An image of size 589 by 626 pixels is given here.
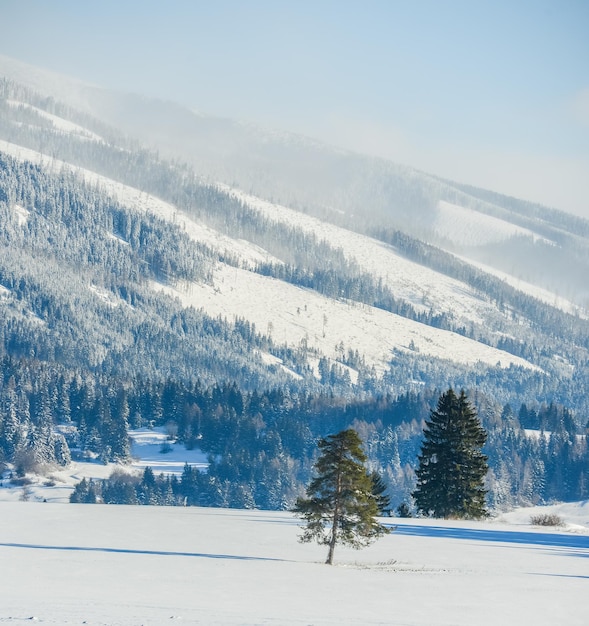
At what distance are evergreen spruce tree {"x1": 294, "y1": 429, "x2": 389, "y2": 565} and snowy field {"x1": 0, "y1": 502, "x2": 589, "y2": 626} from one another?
137 centimetres

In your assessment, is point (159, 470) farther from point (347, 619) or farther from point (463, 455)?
point (347, 619)

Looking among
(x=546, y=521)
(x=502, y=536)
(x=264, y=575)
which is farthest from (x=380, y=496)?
(x=264, y=575)

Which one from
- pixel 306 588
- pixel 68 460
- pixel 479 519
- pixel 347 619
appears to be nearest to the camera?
pixel 347 619

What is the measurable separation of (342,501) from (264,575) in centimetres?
772

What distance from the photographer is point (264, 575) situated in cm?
4434

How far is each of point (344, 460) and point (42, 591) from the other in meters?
17.7

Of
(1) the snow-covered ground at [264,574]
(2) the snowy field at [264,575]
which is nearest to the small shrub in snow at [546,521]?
(1) the snow-covered ground at [264,574]

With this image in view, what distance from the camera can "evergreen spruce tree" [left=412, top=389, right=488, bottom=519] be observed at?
76938 mm

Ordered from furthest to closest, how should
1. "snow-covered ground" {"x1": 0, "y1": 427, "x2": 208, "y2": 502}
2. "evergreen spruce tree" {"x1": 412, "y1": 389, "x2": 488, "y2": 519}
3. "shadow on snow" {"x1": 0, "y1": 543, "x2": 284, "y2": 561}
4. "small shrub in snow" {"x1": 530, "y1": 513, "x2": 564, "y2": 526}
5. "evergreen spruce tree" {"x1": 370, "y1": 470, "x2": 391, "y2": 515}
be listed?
"snow-covered ground" {"x1": 0, "y1": 427, "x2": 208, "y2": 502} → "evergreen spruce tree" {"x1": 370, "y1": 470, "x2": 391, "y2": 515} → "evergreen spruce tree" {"x1": 412, "y1": 389, "x2": 488, "y2": 519} → "small shrub in snow" {"x1": 530, "y1": 513, "x2": 564, "y2": 526} → "shadow on snow" {"x1": 0, "y1": 543, "x2": 284, "y2": 561}

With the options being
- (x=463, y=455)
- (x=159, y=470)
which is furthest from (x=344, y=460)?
(x=159, y=470)

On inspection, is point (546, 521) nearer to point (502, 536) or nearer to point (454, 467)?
point (454, 467)

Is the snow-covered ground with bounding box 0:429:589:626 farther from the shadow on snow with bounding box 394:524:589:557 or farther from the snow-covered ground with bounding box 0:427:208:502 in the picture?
the snow-covered ground with bounding box 0:427:208:502

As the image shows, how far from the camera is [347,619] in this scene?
118 feet

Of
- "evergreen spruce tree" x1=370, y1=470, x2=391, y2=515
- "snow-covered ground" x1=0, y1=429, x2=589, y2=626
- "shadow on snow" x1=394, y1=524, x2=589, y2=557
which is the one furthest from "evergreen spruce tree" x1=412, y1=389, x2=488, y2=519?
"shadow on snow" x1=394, y1=524, x2=589, y2=557
